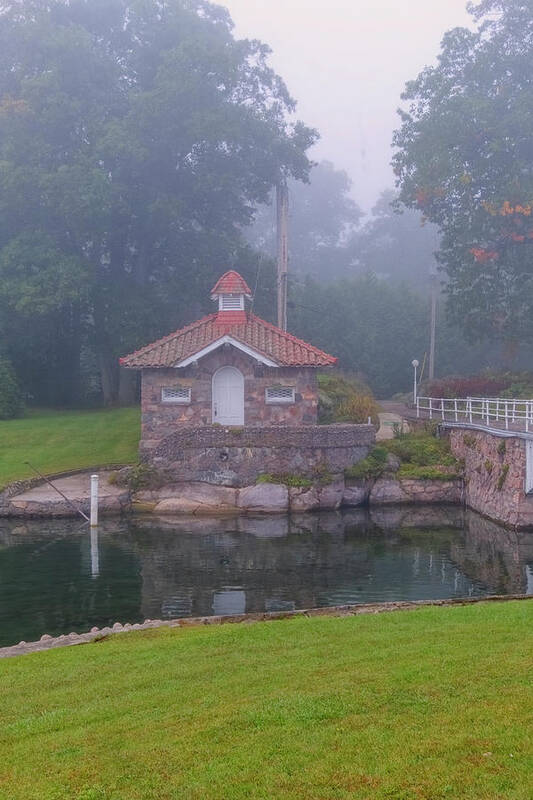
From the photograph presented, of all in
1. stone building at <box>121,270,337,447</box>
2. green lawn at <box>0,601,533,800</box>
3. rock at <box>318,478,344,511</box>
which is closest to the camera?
green lawn at <box>0,601,533,800</box>

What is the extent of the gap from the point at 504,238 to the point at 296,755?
39.5 m

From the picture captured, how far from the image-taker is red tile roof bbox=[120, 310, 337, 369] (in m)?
31.3

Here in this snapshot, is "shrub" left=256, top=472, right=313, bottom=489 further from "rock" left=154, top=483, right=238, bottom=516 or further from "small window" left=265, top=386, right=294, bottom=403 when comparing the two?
"small window" left=265, top=386, right=294, bottom=403

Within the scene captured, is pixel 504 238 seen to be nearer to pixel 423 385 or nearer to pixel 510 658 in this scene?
pixel 423 385

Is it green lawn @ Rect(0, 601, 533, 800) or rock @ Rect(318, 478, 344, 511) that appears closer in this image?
green lawn @ Rect(0, 601, 533, 800)

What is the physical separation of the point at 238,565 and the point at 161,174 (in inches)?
1222

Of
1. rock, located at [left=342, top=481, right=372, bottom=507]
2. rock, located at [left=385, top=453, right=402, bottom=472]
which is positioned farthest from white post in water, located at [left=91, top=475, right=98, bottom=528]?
rock, located at [left=385, top=453, right=402, bottom=472]

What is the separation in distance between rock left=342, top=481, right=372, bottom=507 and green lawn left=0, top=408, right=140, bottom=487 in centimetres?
880

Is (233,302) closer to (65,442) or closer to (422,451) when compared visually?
(65,442)

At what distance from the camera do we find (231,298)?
3441 centimetres

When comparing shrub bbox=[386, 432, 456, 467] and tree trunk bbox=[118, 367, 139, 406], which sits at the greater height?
tree trunk bbox=[118, 367, 139, 406]

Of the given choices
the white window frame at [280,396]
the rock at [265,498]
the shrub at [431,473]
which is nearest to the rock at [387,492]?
the shrub at [431,473]

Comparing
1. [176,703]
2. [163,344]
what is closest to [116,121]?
[163,344]

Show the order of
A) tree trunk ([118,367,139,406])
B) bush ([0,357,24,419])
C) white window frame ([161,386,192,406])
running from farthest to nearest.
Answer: tree trunk ([118,367,139,406])
bush ([0,357,24,419])
white window frame ([161,386,192,406])
